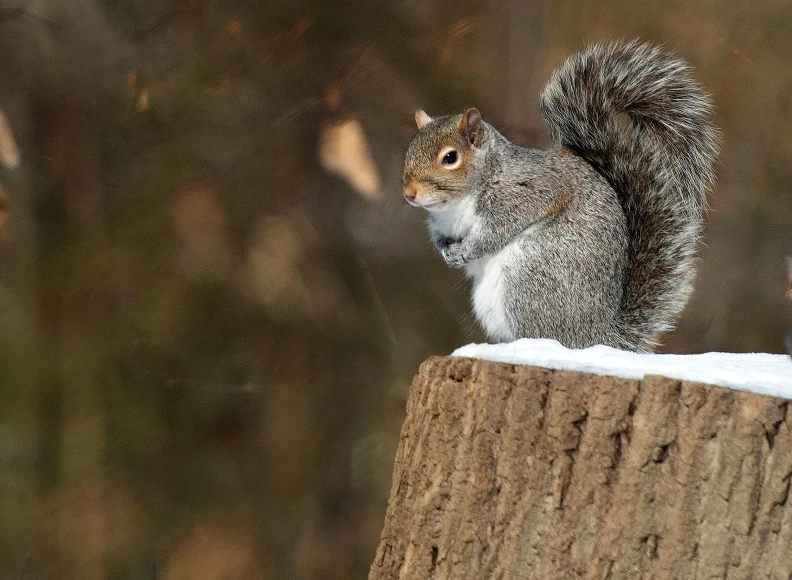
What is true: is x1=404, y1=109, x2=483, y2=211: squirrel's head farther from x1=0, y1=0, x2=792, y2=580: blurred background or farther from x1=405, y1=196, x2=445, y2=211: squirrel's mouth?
x1=0, y1=0, x2=792, y2=580: blurred background

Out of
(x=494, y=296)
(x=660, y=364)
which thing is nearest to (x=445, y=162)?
(x=494, y=296)

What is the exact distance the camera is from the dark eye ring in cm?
174

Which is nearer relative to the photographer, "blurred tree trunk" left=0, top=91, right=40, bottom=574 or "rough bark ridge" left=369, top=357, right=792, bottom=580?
"rough bark ridge" left=369, top=357, right=792, bottom=580

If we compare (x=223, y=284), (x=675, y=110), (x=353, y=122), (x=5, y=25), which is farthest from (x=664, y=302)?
(x=5, y=25)

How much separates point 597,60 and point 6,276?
1.88m

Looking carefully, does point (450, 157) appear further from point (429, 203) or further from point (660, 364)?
point (660, 364)

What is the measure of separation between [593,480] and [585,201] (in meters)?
0.69

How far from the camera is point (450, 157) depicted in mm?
1749

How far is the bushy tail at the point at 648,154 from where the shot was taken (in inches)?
69.4

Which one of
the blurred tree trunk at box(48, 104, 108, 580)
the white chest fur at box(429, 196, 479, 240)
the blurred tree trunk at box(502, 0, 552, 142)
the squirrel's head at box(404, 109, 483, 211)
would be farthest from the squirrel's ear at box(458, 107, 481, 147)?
the blurred tree trunk at box(48, 104, 108, 580)

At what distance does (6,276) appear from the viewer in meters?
2.80

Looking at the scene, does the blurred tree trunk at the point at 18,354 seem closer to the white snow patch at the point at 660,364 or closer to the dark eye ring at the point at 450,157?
the dark eye ring at the point at 450,157

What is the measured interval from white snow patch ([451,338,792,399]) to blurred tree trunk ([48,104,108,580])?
174cm

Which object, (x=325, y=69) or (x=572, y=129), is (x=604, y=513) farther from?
(x=325, y=69)
